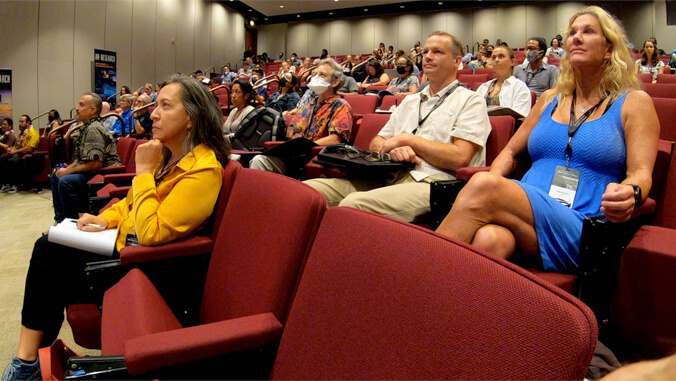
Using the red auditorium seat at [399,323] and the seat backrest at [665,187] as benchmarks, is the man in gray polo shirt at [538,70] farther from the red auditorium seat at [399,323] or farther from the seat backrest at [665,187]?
the red auditorium seat at [399,323]

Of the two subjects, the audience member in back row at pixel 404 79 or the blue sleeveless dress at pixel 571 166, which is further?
the audience member in back row at pixel 404 79

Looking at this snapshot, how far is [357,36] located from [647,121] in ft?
52.8

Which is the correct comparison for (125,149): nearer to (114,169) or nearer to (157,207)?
(114,169)

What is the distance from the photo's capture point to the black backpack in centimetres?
345

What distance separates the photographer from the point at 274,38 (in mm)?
17766

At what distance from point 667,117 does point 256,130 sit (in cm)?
265

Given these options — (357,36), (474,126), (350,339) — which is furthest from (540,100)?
(357,36)

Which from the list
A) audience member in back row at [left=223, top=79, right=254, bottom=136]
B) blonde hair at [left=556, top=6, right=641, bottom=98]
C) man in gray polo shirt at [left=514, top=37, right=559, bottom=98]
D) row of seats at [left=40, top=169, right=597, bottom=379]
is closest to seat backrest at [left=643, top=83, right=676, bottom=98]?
man in gray polo shirt at [left=514, top=37, right=559, bottom=98]

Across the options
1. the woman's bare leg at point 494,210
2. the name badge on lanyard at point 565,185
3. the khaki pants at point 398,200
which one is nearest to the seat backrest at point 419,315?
the woman's bare leg at point 494,210

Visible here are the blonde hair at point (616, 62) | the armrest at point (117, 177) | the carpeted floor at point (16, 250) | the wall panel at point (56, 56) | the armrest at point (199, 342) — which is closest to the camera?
the armrest at point (199, 342)

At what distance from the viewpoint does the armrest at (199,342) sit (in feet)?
2.41

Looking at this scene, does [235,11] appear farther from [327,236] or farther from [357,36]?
[327,236]

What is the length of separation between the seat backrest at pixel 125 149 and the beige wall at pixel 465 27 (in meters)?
12.4

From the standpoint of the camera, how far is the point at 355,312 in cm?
62
